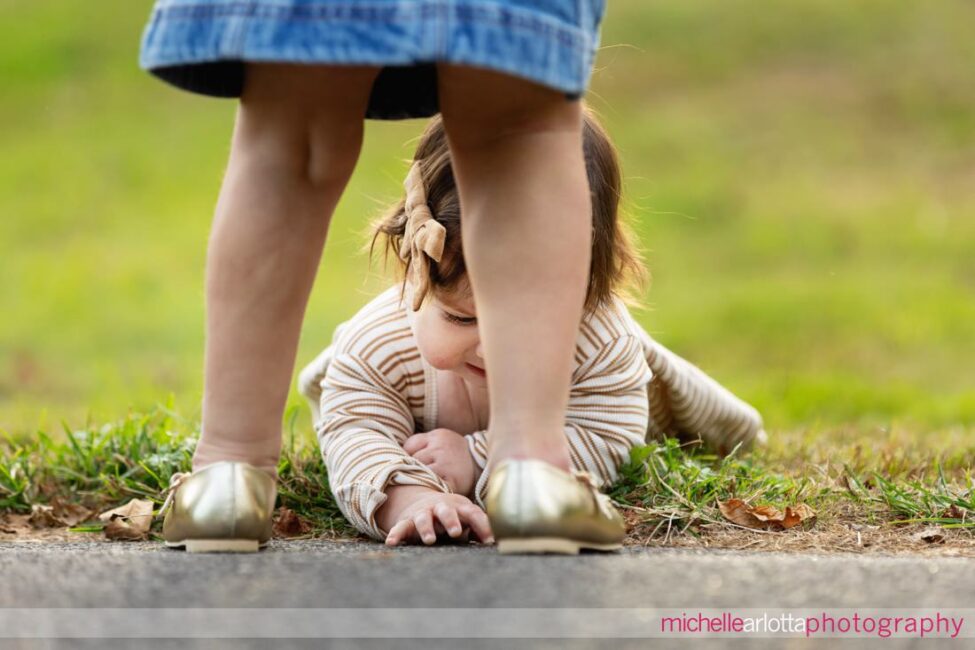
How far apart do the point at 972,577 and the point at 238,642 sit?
3.26ft

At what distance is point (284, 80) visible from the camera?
1994 millimetres

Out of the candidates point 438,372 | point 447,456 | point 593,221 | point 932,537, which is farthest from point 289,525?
point 932,537

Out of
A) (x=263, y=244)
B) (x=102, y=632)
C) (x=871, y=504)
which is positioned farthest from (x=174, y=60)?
(x=871, y=504)

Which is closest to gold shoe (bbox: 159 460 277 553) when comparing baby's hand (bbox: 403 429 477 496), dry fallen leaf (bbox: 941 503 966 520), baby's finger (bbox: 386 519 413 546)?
baby's finger (bbox: 386 519 413 546)

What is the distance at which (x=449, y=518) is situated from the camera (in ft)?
7.42

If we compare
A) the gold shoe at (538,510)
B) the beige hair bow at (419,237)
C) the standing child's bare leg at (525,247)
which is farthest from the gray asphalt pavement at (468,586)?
the beige hair bow at (419,237)

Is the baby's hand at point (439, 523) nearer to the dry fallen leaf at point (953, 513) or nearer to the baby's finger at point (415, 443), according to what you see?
the baby's finger at point (415, 443)

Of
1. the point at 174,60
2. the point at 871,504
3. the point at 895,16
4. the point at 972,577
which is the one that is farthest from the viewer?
the point at 895,16

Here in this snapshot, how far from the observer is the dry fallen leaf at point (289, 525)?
8.59 ft

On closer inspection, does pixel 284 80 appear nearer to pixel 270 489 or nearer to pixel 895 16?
pixel 270 489

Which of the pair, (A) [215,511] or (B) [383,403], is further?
(B) [383,403]

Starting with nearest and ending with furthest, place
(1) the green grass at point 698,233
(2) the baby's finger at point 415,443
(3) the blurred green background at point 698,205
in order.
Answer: (2) the baby's finger at point 415,443 < (1) the green grass at point 698,233 < (3) the blurred green background at point 698,205

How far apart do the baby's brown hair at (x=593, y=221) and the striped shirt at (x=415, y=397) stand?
0.28ft

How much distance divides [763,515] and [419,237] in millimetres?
857
